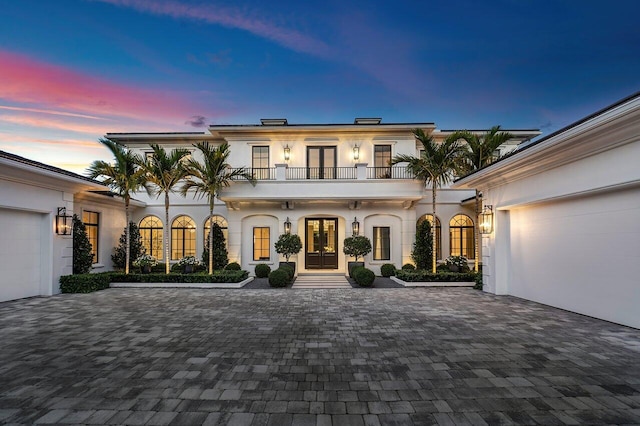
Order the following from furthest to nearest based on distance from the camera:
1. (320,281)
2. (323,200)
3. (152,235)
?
(152,235) → (323,200) → (320,281)

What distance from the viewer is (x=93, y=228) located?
13375 mm

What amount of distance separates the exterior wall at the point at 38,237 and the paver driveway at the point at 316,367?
1874 mm

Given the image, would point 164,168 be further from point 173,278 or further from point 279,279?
point 279,279

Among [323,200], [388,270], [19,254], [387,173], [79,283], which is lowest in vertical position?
[388,270]

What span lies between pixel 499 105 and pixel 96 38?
1970 cm

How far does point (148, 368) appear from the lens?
4176 millimetres

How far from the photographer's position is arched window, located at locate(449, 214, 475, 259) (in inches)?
614

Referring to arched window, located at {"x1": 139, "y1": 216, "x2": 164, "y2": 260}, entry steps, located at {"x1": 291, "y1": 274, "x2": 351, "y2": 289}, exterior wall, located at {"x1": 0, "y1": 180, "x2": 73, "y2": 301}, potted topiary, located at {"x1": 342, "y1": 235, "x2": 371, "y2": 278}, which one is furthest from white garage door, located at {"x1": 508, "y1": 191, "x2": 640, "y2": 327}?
arched window, located at {"x1": 139, "y1": 216, "x2": 164, "y2": 260}

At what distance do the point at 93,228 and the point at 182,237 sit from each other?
3966mm

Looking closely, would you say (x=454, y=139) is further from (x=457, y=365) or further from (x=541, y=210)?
(x=457, y=365)

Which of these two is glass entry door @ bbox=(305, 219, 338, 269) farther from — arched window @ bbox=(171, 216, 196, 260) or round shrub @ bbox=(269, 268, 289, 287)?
arched window @ bbox=(171, 216, 196, 260)

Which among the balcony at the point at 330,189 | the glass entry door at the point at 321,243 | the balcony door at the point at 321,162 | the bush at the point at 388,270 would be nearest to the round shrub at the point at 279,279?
the glass entry door at the point at 321,243

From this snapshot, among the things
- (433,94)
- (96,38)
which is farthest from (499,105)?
(96,38)

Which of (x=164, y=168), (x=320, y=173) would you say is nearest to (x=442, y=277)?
(x=320, y=173)
